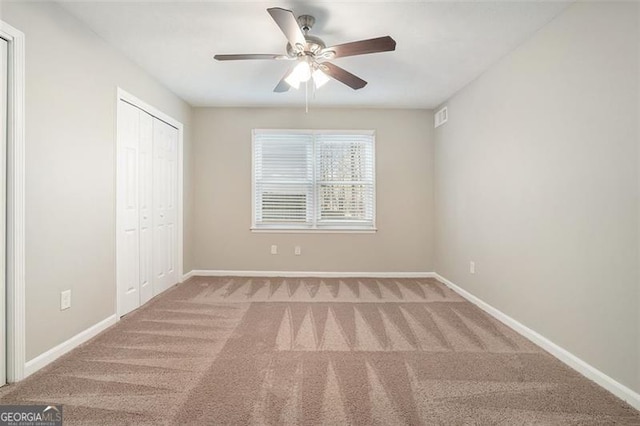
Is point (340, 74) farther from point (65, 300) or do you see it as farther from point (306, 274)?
point (306, 274)

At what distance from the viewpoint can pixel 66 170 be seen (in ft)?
7.21

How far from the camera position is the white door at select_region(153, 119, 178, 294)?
→ 11.5ft

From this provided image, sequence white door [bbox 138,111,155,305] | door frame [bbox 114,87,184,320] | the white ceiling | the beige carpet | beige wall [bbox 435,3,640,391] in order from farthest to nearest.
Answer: white door [bbox 138,111,155,305], door frame [bbox 114,87,184,320], the white ceiling, beige wall [bbox 435,3,640,391], the beige carpet

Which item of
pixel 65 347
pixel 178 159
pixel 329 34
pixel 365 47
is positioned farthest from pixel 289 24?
pixel 178 159

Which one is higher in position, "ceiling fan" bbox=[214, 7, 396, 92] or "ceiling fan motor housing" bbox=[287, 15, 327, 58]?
"ceiling fan motor housing" bbox=[287, 15, 327, 58]

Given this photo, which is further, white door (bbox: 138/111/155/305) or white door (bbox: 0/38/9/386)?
white door (bbox: 138/111/155/305)

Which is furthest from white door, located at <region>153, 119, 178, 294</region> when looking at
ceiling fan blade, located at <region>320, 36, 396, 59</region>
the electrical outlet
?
ceiling fan blade, located at <region>320, 36, 396, 59</region>

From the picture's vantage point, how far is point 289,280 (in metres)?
4.27

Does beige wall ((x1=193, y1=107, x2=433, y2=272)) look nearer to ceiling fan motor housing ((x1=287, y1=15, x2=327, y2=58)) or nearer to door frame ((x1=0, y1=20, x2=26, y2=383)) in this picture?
ceiling fan motor housing ((x1=287, y1=15, x2=327, y2=58))

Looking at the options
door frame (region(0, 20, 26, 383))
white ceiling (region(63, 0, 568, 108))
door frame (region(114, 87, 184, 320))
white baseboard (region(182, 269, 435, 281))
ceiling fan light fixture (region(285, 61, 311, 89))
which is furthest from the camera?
white baseboard (region(182, 269, 435, 281))

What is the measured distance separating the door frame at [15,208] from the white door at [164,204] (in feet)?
5.33

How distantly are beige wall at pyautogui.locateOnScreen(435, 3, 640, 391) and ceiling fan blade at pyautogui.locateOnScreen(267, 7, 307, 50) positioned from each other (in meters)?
1.85

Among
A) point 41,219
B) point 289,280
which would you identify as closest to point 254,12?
point 41,219

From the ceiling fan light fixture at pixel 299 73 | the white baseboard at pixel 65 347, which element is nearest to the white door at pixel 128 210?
the white baseboard at pixel 65 347
